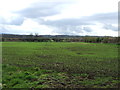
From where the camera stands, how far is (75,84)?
6.27m

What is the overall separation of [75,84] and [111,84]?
136 centimetres

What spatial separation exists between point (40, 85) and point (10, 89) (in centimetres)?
108

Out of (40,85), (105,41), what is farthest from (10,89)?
(105,41)

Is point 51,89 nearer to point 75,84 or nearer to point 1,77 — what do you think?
point 75,84

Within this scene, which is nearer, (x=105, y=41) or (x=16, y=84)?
(x=16, y=84)

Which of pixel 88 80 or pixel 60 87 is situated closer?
pixel 60 87

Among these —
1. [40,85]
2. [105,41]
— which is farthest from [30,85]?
[105,41]

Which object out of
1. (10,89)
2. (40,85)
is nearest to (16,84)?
(10,89)

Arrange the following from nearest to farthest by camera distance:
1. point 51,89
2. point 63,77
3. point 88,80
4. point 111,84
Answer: point 51,89
point 111,84
point 88,80
point 63,77

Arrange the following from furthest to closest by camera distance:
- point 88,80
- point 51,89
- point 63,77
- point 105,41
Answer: point 105,41, point 63,77, point 88,80, point 51,89

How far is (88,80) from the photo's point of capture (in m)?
6.81

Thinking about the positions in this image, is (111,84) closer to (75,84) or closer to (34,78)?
(75,84)

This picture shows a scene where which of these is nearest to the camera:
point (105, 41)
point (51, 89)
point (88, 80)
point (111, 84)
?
point (51, 89)

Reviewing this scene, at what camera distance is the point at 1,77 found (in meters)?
7.31
